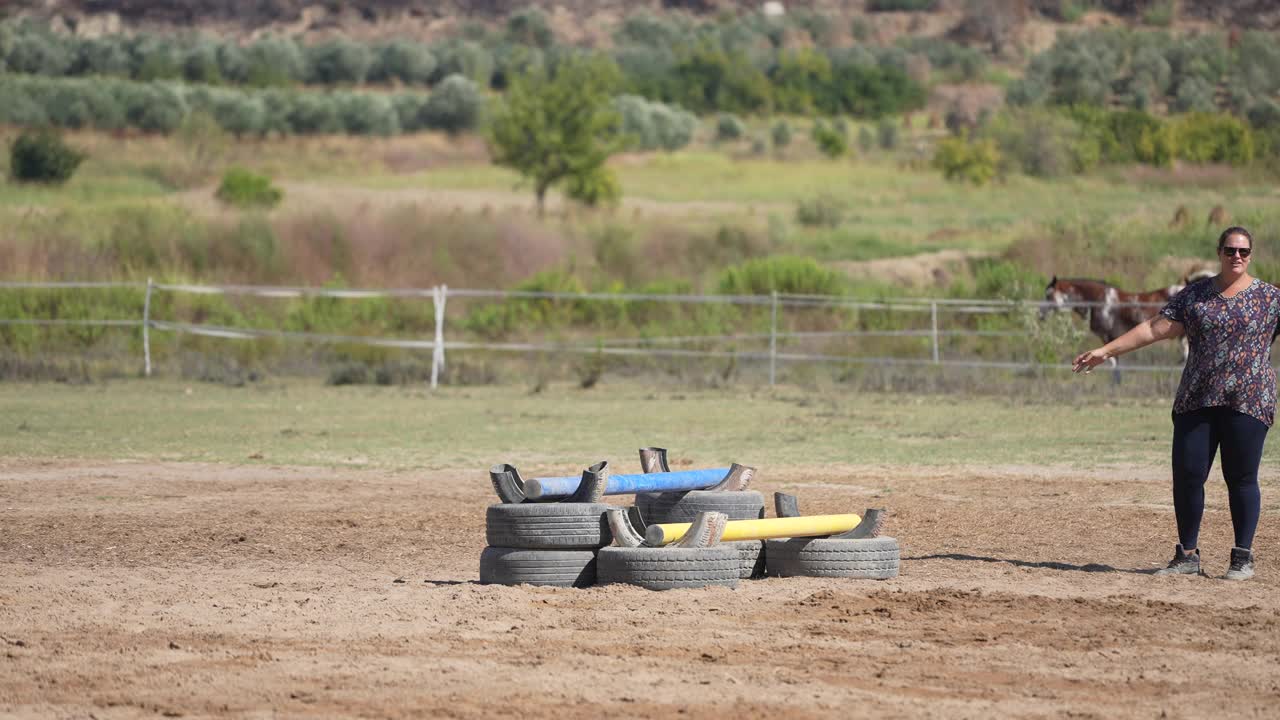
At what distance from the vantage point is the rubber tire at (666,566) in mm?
7828

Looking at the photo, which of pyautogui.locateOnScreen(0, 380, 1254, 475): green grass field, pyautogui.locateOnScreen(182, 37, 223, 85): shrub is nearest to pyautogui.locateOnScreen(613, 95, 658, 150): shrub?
pyautogui.locateOnScreen(182, 37, 223, 85): shrub

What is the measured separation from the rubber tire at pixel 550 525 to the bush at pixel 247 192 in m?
37.4

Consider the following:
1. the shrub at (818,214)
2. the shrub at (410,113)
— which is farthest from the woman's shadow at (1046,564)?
the shrub at (410,113)

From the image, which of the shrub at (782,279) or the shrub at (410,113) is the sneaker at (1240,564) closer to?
the shrub at (782,279)

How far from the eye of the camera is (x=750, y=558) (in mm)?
8375

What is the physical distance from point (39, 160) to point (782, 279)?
30109 millimetres

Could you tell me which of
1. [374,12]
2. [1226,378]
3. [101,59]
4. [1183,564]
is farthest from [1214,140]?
[374,12]

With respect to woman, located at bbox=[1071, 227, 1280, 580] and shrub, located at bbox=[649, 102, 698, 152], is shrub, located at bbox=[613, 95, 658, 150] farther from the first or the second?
woman, located at bbox=[1071, 227, 1280, 580]

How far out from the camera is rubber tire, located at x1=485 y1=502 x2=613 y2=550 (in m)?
7.87

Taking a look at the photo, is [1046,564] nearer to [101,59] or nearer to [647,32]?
[101,59]

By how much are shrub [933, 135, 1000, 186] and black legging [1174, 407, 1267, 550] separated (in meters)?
48.1

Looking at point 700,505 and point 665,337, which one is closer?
point 700,505

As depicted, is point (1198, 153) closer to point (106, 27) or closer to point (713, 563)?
point (713, 563)

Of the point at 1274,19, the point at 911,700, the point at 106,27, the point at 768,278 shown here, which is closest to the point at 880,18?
the point at 1274,19
